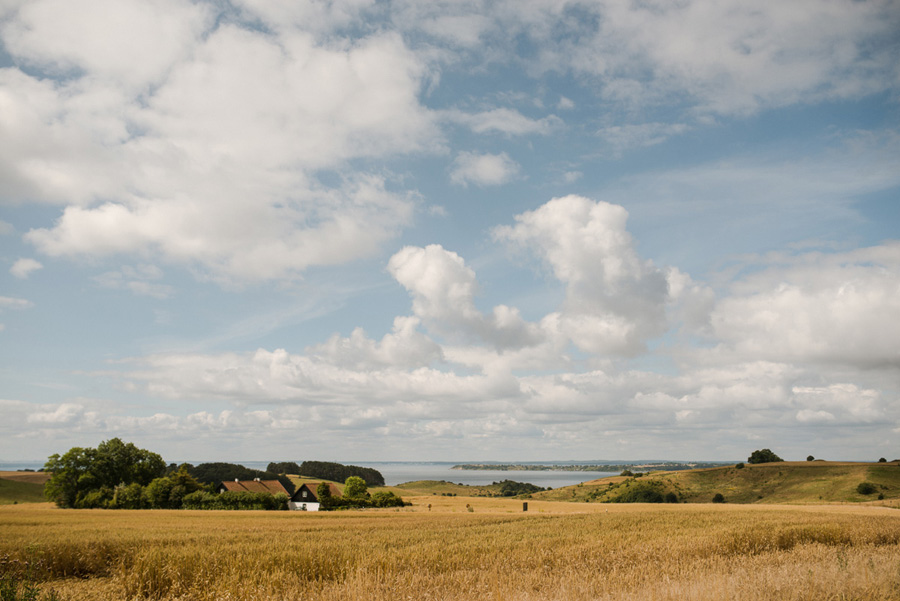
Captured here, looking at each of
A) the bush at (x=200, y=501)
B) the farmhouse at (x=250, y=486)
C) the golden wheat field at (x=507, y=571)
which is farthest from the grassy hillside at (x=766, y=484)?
the golden wheat field at (x=507, y=571)

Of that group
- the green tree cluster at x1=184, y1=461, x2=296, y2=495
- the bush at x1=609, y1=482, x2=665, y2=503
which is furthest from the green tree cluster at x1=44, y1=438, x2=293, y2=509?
the bush at x1=609, y1=482, x2=665, y2=503

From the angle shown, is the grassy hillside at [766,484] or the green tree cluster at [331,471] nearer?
the grassy hillside at [766,484]

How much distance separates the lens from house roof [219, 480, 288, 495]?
9125 centimetres

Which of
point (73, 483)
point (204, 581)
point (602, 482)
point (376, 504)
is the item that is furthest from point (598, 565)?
point (602, 482)

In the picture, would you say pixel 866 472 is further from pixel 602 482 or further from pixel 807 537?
pixel 807 537

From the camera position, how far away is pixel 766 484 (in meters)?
106

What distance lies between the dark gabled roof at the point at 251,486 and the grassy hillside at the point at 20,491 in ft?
124

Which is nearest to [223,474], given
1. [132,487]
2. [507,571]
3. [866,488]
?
[132,487]

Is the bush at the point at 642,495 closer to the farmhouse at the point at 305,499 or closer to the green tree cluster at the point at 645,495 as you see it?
the green tree cluster at the point at 645,495

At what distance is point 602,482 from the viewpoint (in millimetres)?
133875

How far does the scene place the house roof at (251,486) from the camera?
91250mm

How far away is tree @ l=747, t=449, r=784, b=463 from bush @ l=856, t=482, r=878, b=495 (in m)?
46.6

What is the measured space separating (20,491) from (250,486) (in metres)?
50.7

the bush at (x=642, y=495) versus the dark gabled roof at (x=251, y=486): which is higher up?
the dark gabled roof at (x=251, y=486)
